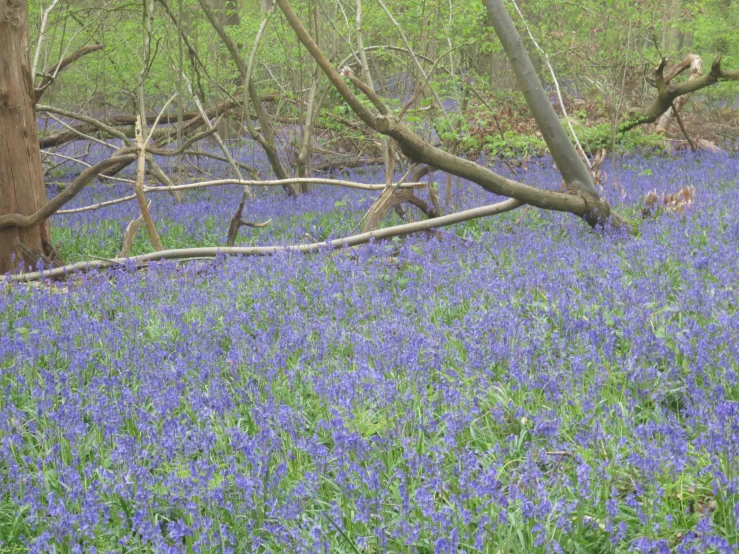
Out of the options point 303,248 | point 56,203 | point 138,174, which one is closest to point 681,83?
point 303,248

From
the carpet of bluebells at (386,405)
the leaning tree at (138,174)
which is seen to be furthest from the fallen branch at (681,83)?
the carpet of bluebells at (386,405)

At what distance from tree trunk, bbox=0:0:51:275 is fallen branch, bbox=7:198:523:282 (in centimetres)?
63

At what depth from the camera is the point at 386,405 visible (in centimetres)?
312

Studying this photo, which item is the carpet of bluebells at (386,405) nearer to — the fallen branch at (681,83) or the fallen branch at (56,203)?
the fallen branch at (56,203)

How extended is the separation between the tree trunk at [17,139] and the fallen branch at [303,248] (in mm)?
628

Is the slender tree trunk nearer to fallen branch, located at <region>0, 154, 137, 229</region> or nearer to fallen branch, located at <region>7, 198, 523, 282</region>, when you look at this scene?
fallen branch, located at <region>7, 198, 523, 282</region>

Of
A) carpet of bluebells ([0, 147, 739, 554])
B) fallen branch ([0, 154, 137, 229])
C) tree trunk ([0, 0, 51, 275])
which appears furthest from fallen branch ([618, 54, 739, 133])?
tree trunk ([0, 0, 51, 275])

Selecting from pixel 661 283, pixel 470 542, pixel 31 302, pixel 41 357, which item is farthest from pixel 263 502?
pixel 31 302

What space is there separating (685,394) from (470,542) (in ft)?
4.44

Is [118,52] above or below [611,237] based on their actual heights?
above

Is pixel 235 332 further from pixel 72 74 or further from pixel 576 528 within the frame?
pixel 72 74

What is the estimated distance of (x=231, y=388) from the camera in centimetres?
372

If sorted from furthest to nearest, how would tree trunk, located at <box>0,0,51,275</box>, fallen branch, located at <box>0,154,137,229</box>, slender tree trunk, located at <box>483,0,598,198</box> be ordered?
tree trunk, located at <box>0,0,51,275</box> < fallen branch, located at <box>0,154,137,229</box> < slender tree trunk, located at <box>483,0,598,198</box>

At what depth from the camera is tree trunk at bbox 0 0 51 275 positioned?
7.13 m
